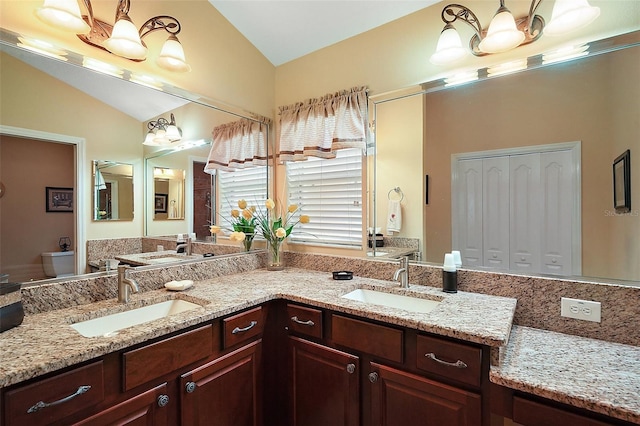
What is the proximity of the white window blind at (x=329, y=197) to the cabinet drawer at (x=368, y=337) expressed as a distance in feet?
2.60

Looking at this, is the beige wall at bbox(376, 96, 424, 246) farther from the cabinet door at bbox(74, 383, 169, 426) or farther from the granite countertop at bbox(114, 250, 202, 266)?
the cabinet door at bbox(74, 383, 169, 426)

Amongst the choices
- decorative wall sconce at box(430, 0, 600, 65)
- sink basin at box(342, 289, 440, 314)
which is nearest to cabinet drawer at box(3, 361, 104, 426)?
sink basin at box(342, 289, 440, 314)

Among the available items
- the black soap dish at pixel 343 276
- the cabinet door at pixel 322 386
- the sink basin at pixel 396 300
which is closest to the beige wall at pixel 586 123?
the sink basin at pixel 396 300

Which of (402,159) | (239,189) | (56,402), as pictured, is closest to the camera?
(56,402)

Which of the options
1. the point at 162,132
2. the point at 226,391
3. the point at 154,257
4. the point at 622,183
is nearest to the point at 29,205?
the point at 154,257

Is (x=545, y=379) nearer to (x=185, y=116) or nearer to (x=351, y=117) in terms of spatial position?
(x=351, y=117)

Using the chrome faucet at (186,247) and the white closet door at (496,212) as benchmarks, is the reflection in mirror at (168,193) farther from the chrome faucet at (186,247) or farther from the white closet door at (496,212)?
the white closet door at (496,212)

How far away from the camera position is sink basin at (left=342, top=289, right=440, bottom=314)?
1.61 metres

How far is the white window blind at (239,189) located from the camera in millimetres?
2301

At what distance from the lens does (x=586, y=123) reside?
1405 mm

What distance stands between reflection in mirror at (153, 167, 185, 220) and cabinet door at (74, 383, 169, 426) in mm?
1033

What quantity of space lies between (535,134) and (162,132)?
2.11 metres

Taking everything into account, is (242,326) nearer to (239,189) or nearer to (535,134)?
(239,189)

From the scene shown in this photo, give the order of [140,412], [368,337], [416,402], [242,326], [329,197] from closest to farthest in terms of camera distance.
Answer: [140,412], [416,402], [368,337], [242,326], [329,197]
